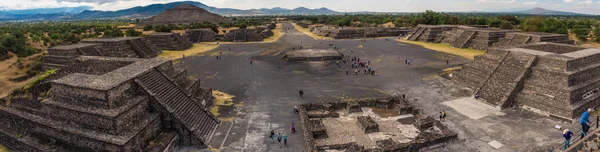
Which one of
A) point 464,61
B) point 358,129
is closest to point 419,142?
point 358,129

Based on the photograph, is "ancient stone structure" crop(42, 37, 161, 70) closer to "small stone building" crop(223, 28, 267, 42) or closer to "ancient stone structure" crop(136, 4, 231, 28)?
"small stone building" crop(223, 28, 267, 42)

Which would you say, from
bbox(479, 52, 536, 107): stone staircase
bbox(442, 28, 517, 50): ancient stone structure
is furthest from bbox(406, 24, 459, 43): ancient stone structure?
bbox(479, 52, 536, 107): stone staircase

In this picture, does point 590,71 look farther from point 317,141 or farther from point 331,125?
point 317,141

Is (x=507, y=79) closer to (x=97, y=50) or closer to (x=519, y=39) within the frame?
(x=519, y=39)

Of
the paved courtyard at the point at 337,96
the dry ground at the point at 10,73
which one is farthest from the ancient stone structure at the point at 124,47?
the dry ground at the point at 10,73

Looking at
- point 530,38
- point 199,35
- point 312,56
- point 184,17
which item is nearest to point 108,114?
point 312,56

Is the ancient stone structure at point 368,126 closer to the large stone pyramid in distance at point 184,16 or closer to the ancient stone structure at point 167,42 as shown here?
the ancient stone structure at point 167,42
